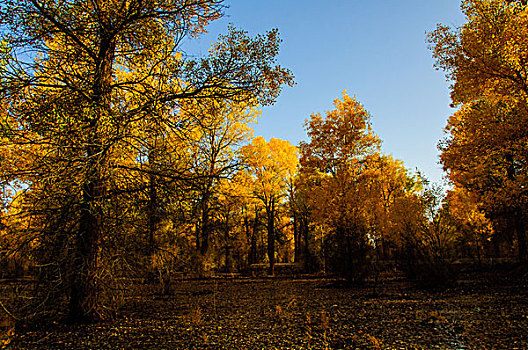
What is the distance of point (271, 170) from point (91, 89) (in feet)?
49.7

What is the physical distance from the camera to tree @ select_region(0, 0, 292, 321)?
13.6ft

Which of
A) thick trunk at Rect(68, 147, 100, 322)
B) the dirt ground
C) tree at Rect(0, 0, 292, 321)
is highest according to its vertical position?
tree at Rect(0, 0, 292, 321)

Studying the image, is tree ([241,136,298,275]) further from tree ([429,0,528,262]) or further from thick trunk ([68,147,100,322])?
thick trunk ([68,147,100,322])

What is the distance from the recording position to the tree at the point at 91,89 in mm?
4133

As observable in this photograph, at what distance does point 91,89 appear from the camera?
4711 mm

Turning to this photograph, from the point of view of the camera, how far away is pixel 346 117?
14.5 metres

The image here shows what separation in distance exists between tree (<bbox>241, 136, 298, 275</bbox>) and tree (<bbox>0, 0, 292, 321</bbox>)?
12.9 meters

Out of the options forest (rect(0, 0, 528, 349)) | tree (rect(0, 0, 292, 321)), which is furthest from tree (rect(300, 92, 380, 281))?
tree (rect(0, 0, 292, 321))

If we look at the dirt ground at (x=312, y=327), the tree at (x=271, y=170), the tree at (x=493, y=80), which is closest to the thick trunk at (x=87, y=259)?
the dirt ground at (x=312, y=327)

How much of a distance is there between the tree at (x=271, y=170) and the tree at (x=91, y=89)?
42.3 feet

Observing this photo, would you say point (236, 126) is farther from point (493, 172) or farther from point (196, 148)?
point (493, 172)

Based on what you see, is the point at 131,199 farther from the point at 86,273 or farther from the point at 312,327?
the point at 312,327

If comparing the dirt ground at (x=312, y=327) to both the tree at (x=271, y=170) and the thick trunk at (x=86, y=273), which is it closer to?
the thick trunk at (x=86, y=273)

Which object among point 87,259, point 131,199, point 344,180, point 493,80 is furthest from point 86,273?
point 493,80
